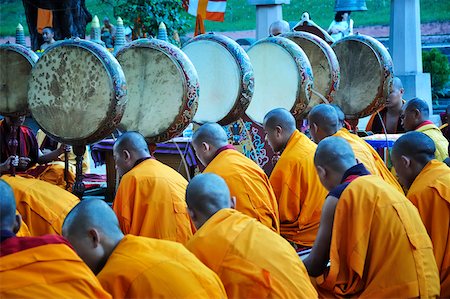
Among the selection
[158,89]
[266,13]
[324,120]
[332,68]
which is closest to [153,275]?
[158,89]

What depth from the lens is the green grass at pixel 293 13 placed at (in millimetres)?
21734

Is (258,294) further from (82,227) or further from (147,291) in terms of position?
(82,227)

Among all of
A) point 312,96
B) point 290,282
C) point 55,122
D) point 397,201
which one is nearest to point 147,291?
point 290,282

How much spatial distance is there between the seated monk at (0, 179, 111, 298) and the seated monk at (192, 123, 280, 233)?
6.38ft

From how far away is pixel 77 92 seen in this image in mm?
4512

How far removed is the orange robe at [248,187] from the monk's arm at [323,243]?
2.60 feet

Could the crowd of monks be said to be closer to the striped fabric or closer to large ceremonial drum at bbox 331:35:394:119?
large ceremonial drum at bbox 331:35:394:119

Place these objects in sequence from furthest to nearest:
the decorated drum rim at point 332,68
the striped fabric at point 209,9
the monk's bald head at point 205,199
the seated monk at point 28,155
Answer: the striped fabric at point 209,9 < the decorated drum rim at point 332,68 < the seated monk at point 28,155 < the monk's bald head at point 205,199

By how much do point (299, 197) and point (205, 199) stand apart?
1785 mm

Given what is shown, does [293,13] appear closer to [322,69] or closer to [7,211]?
[322,69]

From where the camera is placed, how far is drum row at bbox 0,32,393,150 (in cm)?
446

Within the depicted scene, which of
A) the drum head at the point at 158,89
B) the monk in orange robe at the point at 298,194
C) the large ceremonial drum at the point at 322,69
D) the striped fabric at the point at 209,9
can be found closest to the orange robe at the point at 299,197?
the monk in orange robe at the point at 298,194

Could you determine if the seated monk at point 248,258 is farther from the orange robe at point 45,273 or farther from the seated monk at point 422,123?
the seated monk at point 422,123

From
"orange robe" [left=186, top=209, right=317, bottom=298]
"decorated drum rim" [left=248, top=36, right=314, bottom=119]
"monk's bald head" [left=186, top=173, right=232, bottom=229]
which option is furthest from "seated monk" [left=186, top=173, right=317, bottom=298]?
"decorated drum rim" [left=248, top=36, right=314, bottom=119]
